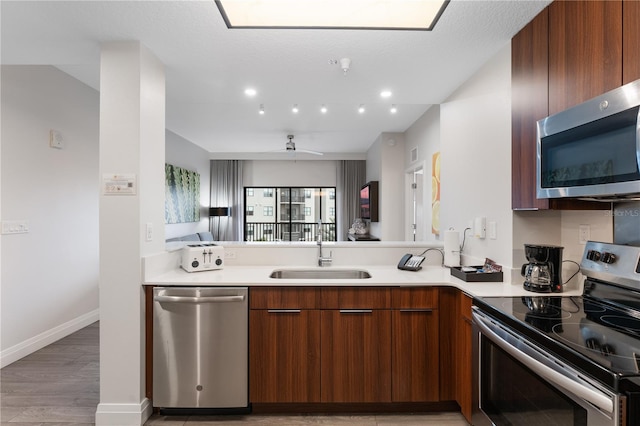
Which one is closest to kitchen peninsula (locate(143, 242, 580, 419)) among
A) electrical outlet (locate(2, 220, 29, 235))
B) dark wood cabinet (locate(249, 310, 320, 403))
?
dark wood cabinet (locate(249, 310, 320, 403))

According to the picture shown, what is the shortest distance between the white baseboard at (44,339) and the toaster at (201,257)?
1839 millimetres

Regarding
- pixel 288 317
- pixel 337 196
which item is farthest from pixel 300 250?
pixel 337 196

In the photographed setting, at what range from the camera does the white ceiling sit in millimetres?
1847

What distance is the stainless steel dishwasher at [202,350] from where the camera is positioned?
2090mm

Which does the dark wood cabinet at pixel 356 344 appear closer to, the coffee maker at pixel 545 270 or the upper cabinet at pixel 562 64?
the coffee maker at pixel 545 270

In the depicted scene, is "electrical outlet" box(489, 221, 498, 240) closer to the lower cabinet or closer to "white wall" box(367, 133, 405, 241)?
the lower cabinet

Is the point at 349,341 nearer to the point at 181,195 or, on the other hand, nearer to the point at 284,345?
the point at 284,345

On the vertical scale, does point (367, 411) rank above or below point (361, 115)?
below

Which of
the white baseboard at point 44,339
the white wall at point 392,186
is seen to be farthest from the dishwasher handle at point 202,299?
the white wall at point 392,186

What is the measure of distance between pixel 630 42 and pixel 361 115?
11.4 feet

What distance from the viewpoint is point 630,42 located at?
128cm

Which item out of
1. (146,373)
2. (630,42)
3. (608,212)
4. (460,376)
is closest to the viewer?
(630,42)

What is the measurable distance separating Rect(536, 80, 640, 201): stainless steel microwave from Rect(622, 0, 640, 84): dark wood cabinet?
10cm

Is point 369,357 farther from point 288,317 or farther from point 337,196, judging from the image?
point 337,196
